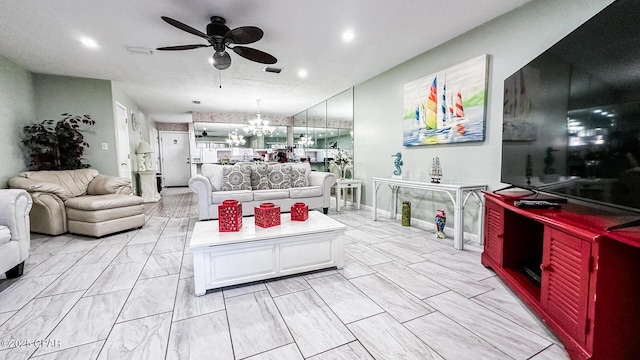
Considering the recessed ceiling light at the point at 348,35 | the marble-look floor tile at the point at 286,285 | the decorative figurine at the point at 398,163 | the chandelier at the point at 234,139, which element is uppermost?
the recessed ceiling light at the point at 348,35

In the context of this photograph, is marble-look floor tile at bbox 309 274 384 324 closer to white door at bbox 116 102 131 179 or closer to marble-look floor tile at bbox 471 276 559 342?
marble-look floor tile at bbox 471 276 559 342

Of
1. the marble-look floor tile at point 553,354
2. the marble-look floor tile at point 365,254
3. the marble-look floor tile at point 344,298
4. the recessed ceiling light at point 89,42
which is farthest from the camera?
the recessed ceiling light at point 89,42

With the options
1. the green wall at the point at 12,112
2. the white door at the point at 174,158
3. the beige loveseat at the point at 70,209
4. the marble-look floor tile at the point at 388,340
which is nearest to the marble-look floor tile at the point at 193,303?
the marble-look floor tile at the point at 388,340

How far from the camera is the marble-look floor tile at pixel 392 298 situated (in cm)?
154

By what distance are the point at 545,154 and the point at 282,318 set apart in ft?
6.45

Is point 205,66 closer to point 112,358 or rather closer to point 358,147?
point 358,147

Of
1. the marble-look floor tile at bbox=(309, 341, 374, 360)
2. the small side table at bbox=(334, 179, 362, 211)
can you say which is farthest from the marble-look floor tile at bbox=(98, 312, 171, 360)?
the small side table at bbox=(334, 179, 362, 211)

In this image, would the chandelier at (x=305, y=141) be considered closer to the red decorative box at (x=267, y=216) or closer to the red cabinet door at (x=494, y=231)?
the red decorative box at (x=267, y=216)

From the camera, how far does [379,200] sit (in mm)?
4316

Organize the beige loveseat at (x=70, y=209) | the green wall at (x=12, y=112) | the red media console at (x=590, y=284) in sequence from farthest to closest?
the green wall at (x=12, y=112)
the beige loveseat at (x=70, y=209)
the red media console at (x=590, y=284)

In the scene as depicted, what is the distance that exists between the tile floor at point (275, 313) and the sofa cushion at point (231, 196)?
4.50 feet

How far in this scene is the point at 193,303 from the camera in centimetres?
167

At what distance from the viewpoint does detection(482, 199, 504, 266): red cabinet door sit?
1.87 metres

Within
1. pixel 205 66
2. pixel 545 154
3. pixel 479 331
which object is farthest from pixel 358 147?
pixel 479 331
